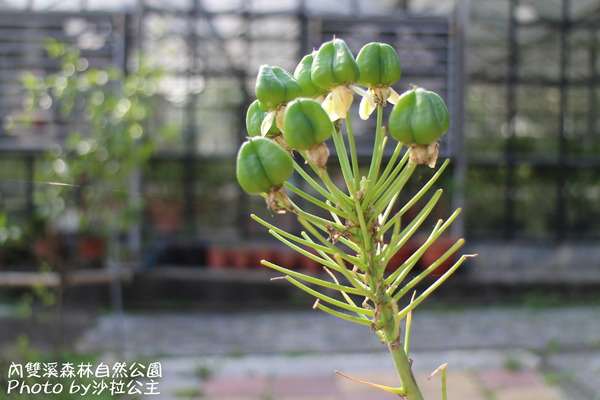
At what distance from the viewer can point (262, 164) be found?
365 millimetres

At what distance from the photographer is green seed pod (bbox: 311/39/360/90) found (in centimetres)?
39

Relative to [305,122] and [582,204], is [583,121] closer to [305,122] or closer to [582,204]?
[582,204]

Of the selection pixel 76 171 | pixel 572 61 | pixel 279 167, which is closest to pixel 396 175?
pixel 279 167

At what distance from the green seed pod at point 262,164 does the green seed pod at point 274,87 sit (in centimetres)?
4

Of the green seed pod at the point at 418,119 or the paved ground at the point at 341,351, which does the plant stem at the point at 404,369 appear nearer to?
the green seed pod at the point at 418,119

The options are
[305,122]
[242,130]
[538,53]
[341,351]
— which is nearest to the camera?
[305,122]

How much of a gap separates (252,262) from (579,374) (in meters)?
2.45

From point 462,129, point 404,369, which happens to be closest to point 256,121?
point 404,369

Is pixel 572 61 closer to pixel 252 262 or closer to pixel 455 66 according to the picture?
pixel 455 66

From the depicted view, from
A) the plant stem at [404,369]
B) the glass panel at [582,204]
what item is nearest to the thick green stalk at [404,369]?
the plant stem at [404,369]

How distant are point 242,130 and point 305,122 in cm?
428

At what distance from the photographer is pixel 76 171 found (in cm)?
284

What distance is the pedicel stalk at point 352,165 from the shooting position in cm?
37

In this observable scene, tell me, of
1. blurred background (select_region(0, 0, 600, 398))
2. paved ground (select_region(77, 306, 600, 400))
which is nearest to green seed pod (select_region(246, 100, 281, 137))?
paved ground (select_region(77, 306, 600, 400))
